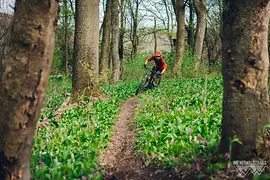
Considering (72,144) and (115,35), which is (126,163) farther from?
(115,35)

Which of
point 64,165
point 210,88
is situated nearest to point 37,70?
point 64,165

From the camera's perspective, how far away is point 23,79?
2984mm

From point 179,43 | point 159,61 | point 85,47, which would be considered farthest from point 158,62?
point 179,43

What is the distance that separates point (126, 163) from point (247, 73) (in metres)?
2.59

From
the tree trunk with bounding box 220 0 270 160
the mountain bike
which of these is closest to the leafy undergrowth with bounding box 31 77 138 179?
the tree trunk with bounding box 220 0 270 160

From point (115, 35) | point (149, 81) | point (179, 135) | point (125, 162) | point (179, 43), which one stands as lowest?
point (125, 162)

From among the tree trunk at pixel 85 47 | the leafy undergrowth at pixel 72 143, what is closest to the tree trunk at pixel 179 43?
the tree trunk at pixel 85 47

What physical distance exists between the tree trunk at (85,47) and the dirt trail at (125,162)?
3.11m

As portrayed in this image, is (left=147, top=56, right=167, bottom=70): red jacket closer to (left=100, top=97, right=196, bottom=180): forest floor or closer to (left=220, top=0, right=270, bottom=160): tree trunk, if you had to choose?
(left=100, top=97, right=196, bottom=180): forest floor

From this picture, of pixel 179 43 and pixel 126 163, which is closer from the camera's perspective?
pixel 126 163

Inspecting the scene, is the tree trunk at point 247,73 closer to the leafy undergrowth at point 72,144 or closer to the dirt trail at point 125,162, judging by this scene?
the dirt trail at point 125,162

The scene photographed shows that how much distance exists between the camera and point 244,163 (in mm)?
3459

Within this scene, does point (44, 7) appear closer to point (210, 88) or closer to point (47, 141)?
point (47, 141)

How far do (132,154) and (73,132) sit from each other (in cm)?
175
